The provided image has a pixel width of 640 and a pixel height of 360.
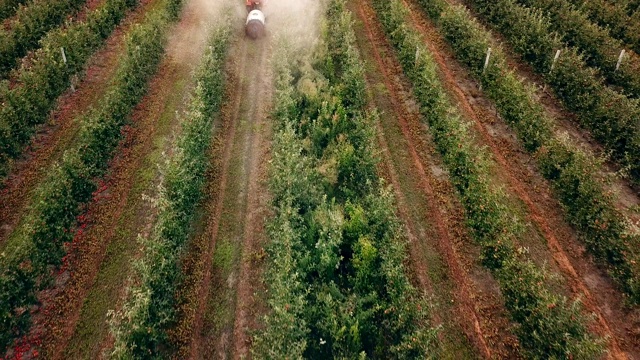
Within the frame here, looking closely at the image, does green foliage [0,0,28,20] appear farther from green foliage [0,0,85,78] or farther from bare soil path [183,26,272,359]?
bare soil path [183,26,272,359]

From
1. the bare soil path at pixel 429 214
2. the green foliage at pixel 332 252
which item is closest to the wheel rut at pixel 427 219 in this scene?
the bare soil path at pixel 429 214

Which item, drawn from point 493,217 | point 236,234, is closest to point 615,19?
point 493,217

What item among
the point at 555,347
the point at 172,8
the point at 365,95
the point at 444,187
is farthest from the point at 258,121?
the point at 555,347

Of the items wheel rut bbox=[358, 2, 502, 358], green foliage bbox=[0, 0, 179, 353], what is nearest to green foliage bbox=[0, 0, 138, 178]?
green foliage bbox=[0, 0, 179, 353]

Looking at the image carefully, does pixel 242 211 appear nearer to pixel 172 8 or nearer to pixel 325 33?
pixel 325 33

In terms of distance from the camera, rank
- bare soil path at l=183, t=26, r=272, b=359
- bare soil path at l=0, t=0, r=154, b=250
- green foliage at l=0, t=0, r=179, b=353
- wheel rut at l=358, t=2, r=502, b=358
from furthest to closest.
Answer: bare soil path at l=0, t=0, r=154, b=250 → wheel rut at l=358, t=2, r=502, b=358 → bare soil path at l=183, t=26, r=272, b=359 → green foliage at l=0, t=0, r=179, b=353
